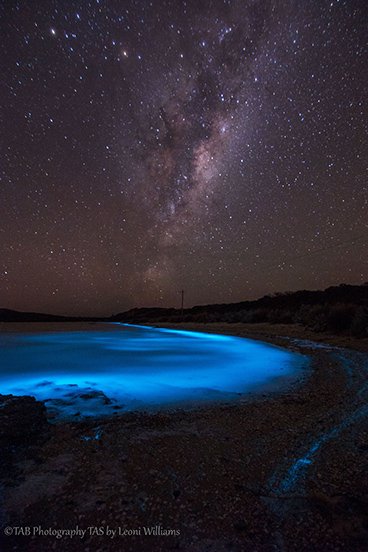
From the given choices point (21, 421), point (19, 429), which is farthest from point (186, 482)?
point (21, 421)

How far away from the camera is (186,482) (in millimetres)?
2254

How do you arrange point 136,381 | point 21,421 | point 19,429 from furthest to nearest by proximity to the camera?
point 136,381 → point 21,421 → point 19,429

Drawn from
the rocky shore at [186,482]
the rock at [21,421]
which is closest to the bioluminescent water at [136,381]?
the rock at [21,421]

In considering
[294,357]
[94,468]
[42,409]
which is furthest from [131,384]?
[294,357]

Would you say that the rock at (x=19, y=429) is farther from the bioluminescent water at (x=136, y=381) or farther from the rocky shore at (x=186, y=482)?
the bioluminescent water at (x=136, y=381)

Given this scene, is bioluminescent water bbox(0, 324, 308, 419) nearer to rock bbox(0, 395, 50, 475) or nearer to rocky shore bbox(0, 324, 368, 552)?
rock bbox(0, 395, 50, 475)

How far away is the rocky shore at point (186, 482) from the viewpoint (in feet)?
5.65

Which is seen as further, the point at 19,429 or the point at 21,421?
the point at 21,421

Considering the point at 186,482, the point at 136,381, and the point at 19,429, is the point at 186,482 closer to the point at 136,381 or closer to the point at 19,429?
the point at 19,429

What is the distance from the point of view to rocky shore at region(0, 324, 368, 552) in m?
1.72

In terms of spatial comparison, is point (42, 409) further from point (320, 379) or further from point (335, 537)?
point (320, 379)

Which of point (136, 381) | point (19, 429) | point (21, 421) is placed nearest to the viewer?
point (19, 429)

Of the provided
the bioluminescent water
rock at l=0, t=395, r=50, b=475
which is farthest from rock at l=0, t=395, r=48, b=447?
the bioluminescent water

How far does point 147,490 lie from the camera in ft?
7.03
